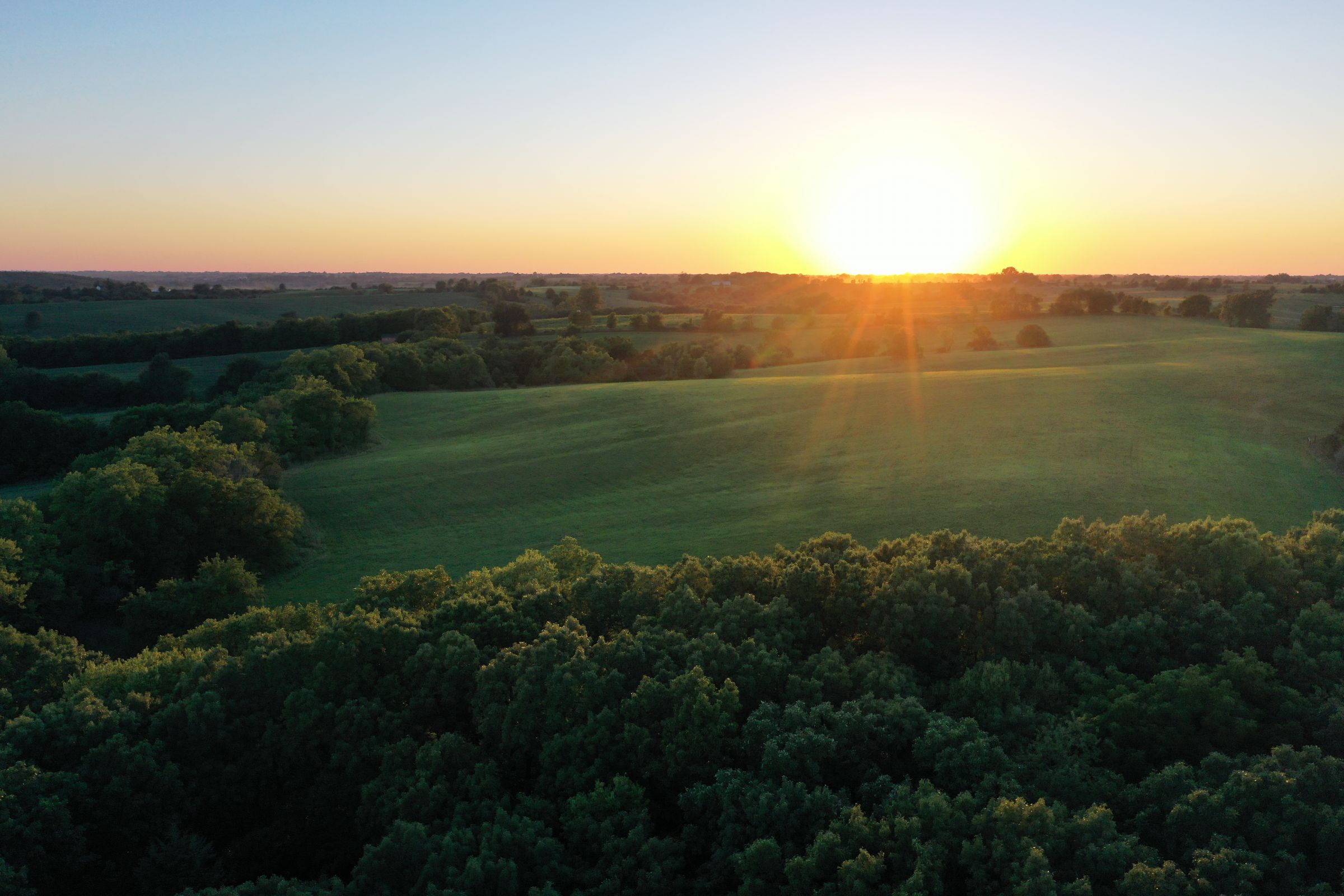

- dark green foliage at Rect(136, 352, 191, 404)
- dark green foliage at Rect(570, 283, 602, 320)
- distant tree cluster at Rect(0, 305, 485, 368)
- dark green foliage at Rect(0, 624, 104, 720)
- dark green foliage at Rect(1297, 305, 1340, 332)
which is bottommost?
dark green foliage at Rect(0, 624, 104, 720)

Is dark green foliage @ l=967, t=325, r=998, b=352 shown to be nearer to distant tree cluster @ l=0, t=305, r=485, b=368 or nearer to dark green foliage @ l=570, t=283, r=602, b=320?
dark green foliage @ l=570, t=283, r=602, b=320

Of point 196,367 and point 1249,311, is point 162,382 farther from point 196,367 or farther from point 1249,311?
point 1249,311

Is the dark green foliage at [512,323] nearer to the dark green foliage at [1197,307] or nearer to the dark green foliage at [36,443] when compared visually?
the dark green foliage at [36,443]

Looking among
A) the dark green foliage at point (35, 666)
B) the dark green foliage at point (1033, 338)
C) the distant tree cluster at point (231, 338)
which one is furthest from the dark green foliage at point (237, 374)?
the dark green foliage at point (1033, 338)

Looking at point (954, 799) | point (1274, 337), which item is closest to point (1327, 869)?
point (954, 799)

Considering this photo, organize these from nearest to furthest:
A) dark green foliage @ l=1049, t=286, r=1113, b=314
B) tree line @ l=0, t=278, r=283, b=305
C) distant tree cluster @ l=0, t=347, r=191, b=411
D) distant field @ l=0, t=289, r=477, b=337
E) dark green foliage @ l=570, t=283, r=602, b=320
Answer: distant tree cluster @ l=0, t=347, r=191, b=411
dark green foliage @ l=1049, t=286, r=1113, b=314
distant field @ l=0, t=289, r=477, b=337
dark green foliage @ l=570, t=283, r=602, b=320
tree line @ l=0, t=278, r=283, b=305

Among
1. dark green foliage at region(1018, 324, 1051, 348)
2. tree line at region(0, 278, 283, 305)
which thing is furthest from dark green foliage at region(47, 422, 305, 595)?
tree line at region(0, 278, 283, 305)
